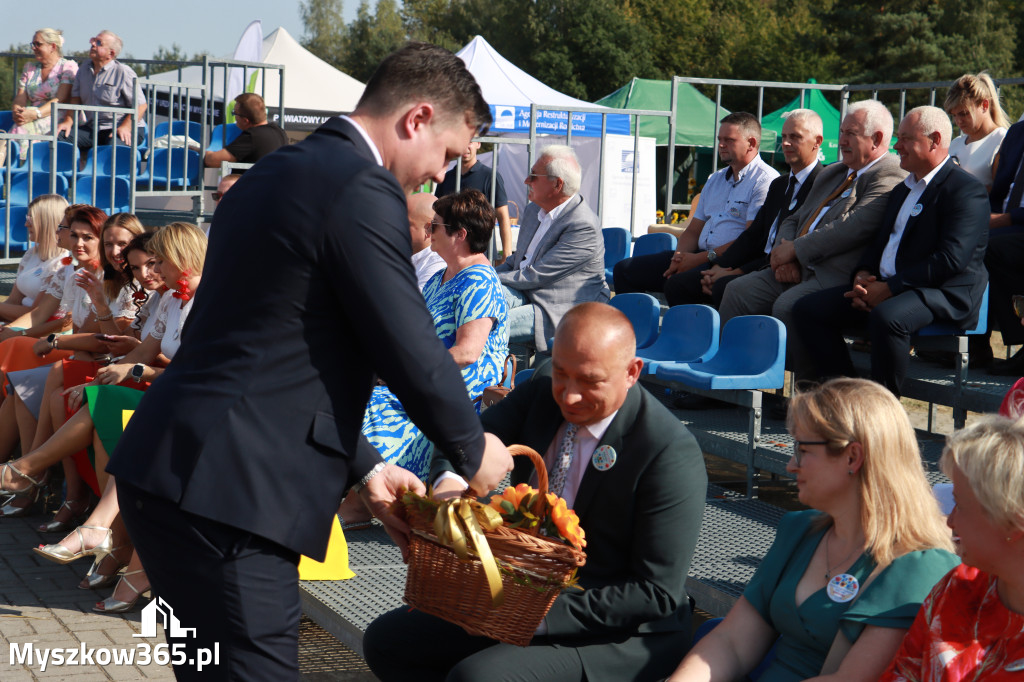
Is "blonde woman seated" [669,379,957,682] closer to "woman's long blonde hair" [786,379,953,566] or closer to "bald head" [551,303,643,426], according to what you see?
"woman's long blonde hair" [786,379,953,566]

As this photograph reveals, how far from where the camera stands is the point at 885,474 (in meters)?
2.34

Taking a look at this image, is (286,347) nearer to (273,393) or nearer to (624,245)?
(273,393)

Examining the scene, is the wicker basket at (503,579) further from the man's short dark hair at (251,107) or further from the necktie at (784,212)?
the man's short dark hair at (251,107)

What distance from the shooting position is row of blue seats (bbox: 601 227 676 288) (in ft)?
25.7

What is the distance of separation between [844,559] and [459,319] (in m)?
2.52

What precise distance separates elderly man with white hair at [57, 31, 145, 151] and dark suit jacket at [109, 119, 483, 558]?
346 inches

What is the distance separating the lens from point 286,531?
6.11 ft

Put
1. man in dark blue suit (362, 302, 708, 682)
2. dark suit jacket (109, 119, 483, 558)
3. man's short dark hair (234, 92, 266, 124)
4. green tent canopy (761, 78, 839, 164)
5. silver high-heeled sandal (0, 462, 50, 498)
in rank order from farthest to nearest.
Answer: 1. green tent canopy (761, 78, 839, 164)
2. man's short dark hair (234, 92, 266, 124)
3. silver high-heeled sandal (0, 462, 50, 498)
4. man in dark blue suit (362, 302, 708, 682)
5. dark suit jacket (109, 119, 483, 558)

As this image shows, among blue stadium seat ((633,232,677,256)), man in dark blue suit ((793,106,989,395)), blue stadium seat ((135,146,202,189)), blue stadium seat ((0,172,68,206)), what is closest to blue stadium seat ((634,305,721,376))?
man in dark blue suit ((793,106,989,395))

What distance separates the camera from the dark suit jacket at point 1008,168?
215 inches

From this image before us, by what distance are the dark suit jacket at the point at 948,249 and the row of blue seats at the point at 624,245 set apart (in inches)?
112

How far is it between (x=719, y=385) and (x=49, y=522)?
3554mm

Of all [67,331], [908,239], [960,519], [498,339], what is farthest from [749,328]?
[67,331]

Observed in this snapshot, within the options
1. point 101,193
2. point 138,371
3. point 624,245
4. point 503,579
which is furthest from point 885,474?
point 101,193
